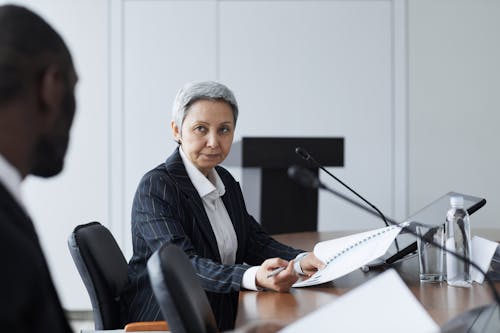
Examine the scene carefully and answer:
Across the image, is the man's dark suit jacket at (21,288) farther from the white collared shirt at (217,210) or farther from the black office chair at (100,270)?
the white collared shirt at (217,210)

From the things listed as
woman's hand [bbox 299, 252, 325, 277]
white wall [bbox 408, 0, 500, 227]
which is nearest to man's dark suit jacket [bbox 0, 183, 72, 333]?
woman's hand [bbox 299, 252, 325, 277]

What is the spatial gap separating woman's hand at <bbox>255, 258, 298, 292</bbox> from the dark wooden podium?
1795 millimetres

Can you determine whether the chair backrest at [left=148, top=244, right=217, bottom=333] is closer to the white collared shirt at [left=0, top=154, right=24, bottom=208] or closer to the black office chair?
the white collared shirt at [left=0, top=154, right=24, bottom=208]

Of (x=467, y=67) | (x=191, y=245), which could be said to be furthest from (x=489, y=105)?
(x=191, y=245)

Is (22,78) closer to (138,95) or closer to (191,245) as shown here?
(191,245)

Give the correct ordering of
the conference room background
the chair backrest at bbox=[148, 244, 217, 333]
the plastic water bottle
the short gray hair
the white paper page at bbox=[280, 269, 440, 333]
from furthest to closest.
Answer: the conference room background < the short gray hair < the plastic water bottle < the chair backrest at bbox=[148, 244, 217, 333] < the white paper page at bbox=[280, 269, 440, 333]

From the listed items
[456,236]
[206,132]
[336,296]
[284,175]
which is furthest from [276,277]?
[284,175]

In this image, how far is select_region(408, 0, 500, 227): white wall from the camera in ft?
17.4

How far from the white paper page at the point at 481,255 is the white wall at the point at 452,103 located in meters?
3.49

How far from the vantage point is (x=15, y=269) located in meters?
0.76

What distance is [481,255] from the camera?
1.83m

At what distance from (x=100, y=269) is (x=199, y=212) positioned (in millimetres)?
347

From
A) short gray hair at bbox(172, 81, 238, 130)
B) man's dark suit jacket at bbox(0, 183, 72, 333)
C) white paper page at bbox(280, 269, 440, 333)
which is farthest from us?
short gray hair at bbox(172, 81, 238, 130)

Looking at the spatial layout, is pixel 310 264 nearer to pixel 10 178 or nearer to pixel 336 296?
pixel 336 296
